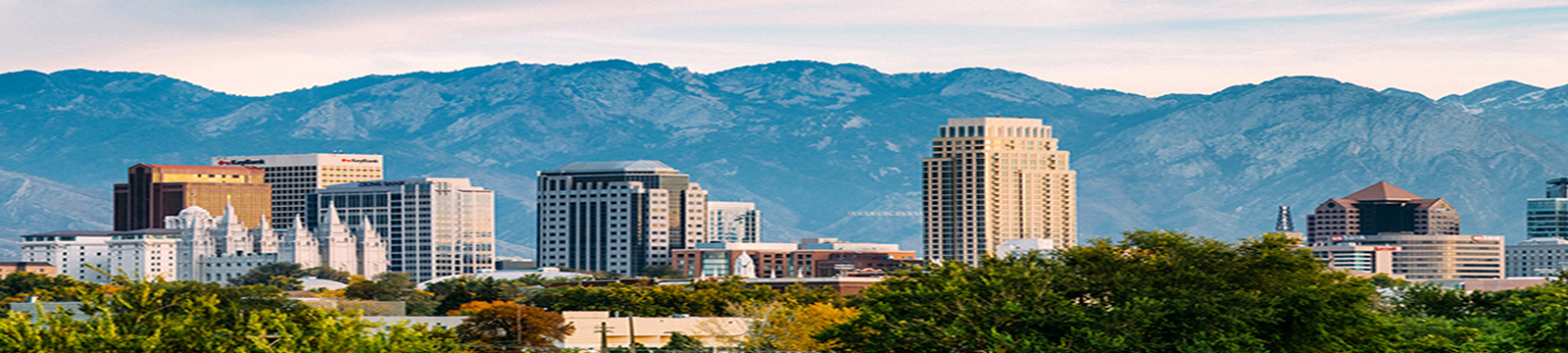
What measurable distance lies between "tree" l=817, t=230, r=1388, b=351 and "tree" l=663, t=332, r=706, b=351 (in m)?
57.5

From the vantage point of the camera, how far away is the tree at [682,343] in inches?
6486

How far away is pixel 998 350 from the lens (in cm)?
9319

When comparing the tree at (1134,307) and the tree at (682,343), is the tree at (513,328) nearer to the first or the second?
the tree at (682,343)

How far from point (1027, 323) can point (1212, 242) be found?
1882 cm

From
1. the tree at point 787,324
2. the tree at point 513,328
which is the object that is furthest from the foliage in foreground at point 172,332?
the tree at point 513,328

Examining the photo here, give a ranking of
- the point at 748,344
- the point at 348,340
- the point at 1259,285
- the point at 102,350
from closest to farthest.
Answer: the point at 102,350
the point at 348,340
the point at 1259,285
the point at 748,344

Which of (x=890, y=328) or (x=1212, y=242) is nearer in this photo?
(x=890, y=328)

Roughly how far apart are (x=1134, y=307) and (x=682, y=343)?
83.0m

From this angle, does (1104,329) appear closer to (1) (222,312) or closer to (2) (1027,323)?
(2) (1027,323)

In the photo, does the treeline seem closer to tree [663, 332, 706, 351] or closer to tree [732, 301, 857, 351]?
tree [732, 301, 857, 351]

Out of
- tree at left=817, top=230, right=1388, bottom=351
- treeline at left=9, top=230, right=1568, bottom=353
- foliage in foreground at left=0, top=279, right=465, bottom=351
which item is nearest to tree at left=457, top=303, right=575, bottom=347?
treeline at left=9, top=230, right=1568, bottom=353

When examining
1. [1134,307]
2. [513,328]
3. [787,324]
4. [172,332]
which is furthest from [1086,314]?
[513,328]

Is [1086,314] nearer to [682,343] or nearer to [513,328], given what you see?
[682,343]

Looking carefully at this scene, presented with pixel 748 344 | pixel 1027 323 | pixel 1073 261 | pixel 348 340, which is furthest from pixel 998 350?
pixel 748 344
